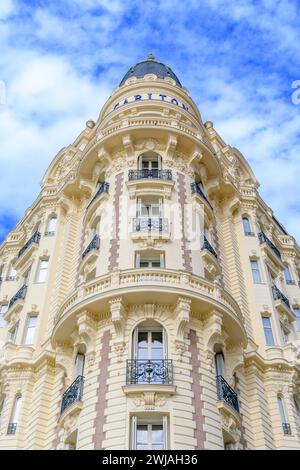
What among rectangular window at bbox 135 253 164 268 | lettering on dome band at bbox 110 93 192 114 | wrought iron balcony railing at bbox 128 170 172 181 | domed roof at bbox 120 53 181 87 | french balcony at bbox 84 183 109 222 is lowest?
rectangular window at bbox 135 253 164 268

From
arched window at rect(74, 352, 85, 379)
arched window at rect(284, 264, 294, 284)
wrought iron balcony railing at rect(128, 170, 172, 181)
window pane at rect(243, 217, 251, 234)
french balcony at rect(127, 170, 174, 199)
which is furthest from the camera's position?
arched window at rect(284, 264, 294, 284)

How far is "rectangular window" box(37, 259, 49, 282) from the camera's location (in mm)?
29672

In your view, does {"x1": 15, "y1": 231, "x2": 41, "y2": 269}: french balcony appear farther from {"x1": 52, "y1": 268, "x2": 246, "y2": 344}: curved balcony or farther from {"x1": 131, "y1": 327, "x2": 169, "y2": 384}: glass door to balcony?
{"x1": 131, "y1": 327, "x2": 169, "y2": 384}: glass door to balcony

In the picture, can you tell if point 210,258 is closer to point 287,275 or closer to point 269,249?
point 269,249

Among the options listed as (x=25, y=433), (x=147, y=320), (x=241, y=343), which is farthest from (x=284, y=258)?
(x=25, y=433)

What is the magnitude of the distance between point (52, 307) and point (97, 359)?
672 cm

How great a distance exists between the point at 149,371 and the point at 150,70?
84.3 feet

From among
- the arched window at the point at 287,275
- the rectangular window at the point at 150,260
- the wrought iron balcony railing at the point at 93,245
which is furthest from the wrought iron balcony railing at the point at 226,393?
the arched window at the point at 287,275

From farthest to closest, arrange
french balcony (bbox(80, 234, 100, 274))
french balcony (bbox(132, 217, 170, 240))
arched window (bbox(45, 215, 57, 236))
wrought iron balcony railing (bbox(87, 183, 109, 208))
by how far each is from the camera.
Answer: arched window (bbox(45, 215, 57, 236)) → wrought iron balcony railing (bbox(87, 183, 109, 208)) → french balcony (bbox(80, 234, 100, 274)) → french balcony (bbox(132, 217, 170, 240))

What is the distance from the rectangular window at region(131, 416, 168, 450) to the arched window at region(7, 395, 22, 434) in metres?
6.42

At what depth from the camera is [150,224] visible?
25891mm

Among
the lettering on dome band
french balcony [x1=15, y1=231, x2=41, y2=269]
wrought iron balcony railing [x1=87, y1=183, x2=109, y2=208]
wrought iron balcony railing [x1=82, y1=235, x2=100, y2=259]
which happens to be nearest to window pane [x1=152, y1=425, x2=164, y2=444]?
wrought iron balcony railing [x1=82, y1=235, x2=100, y2=259]

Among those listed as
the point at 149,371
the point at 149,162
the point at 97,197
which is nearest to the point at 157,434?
the point at 149,371
